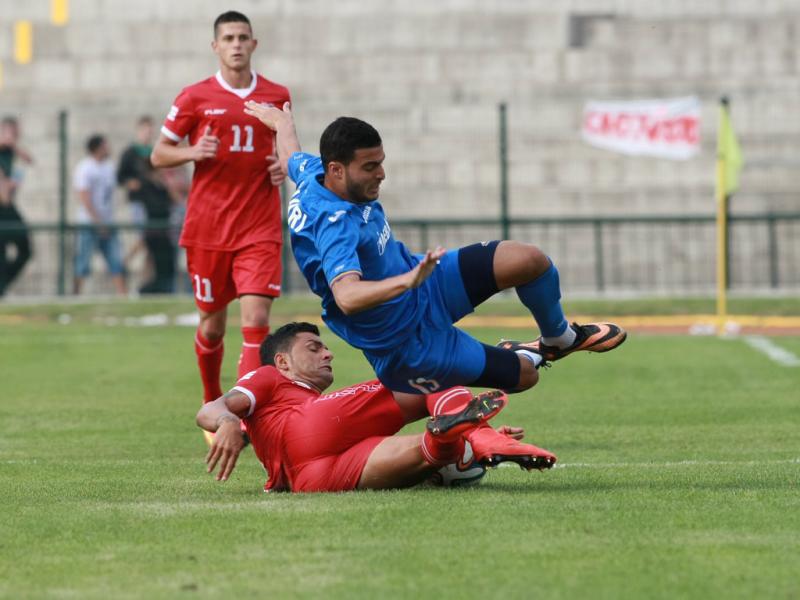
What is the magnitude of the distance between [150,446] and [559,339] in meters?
2.96

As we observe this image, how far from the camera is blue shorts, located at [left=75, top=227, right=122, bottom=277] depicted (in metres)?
24.5

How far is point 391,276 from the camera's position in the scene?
812 cm

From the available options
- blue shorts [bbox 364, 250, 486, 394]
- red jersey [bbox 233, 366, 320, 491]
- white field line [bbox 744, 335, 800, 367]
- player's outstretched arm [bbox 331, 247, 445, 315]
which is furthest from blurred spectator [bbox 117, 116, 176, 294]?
player's outstretched arm [bbox 331, 247, 445, 315]

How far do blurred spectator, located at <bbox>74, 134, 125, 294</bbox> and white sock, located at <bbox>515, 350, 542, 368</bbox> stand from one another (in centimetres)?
1631

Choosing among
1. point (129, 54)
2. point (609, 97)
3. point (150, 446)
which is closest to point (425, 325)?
point (150, 446)

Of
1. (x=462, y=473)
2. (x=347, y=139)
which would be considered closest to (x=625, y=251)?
(x=462, y=473)

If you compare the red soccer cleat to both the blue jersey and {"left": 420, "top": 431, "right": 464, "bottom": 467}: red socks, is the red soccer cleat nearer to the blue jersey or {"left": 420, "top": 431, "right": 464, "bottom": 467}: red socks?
{"left": 420, "top": 431, "right": 464, "bottom": 467}: red socks

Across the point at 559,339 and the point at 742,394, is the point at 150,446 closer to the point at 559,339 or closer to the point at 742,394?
the point at 559,339

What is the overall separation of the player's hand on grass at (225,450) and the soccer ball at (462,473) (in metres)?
1.02

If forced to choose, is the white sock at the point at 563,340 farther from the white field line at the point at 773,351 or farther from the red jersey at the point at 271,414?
the white field line at the point at 773,351

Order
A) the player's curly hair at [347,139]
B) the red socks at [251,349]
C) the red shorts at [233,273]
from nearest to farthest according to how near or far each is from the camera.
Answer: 1. the player's curly hair at [347,139]
2. the red socks at [251,349]
3. the red shorts at [233,273]

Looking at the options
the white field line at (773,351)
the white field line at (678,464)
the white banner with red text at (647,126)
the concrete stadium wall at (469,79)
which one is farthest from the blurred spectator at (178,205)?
the white field line at (678,464)

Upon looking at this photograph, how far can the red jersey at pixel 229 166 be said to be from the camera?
430 inches

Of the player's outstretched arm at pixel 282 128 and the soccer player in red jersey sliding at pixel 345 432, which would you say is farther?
the player's outstretched arm at pixel 282 128
